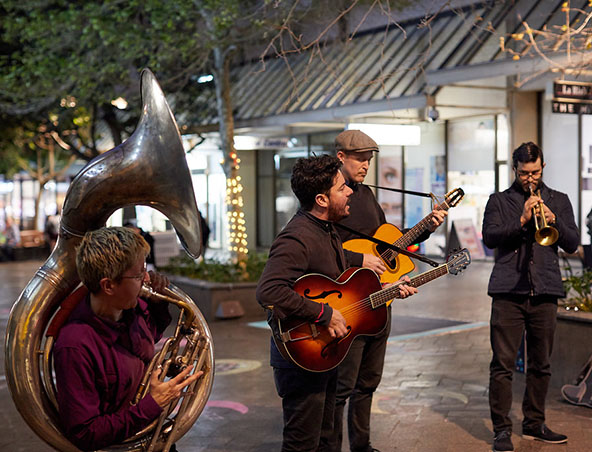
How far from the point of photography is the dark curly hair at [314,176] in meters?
3.96

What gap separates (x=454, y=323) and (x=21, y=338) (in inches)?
319

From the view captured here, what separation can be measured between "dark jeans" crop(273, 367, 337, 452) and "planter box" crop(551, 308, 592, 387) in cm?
342

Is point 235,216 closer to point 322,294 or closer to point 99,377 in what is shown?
point 322,294

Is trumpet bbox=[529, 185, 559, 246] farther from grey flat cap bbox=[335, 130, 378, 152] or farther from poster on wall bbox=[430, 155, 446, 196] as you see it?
poster on wall bbox=[430, 155, 446, 196]

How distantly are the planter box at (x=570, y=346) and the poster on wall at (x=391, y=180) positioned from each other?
13889 millimetres

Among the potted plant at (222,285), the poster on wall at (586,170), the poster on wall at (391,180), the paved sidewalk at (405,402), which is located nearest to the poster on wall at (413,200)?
the poster on wall at (391,180)

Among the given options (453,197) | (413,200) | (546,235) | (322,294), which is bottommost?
(322,294)

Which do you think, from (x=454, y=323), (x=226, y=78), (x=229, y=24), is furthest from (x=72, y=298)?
(x=226, y=78)

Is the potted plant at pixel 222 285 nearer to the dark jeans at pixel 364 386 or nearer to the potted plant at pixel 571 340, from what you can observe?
the potted plant at pixel 571 340

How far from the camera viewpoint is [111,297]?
292cm

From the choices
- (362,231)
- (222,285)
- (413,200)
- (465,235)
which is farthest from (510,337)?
(413,200)

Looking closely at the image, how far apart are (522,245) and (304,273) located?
2011 mm

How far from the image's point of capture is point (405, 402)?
6.69 metres

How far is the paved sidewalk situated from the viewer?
5.70 meters
